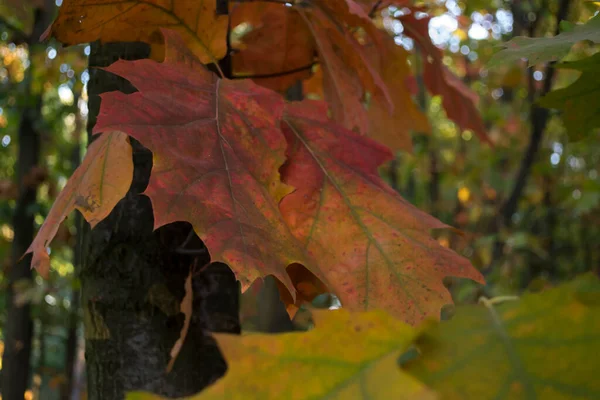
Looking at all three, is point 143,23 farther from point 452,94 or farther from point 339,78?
point 452,94

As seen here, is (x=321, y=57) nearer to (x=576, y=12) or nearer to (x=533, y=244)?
(x=576, y=12)

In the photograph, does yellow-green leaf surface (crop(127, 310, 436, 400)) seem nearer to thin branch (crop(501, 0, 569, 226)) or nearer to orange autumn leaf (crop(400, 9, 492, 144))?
orange autumn leaf (crop(400, 9, 492, 144))

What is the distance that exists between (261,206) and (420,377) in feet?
1.07

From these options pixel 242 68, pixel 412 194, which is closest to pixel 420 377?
pixel 242 68

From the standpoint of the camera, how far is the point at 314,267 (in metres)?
0.56

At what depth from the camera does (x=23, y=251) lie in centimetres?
221

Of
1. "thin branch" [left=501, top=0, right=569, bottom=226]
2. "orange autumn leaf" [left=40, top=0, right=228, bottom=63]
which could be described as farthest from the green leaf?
"thin branch" [left=501, top=0, right=569, bottom=226]

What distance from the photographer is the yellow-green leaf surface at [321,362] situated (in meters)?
0.25

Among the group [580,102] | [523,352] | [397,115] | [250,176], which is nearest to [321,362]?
[523,352]

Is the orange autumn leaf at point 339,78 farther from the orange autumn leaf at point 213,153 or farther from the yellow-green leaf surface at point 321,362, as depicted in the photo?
the yellow-green leaf surface at point 321,362

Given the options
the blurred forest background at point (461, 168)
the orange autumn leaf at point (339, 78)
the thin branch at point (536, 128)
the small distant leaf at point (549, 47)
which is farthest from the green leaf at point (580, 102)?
the thin branch at point (536, 128)

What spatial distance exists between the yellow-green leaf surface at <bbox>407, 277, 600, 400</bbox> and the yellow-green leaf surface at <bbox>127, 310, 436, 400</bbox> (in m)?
0.02

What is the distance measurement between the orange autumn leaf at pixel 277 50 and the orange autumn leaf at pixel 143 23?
19cm

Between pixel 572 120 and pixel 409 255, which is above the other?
pixel 572 120
